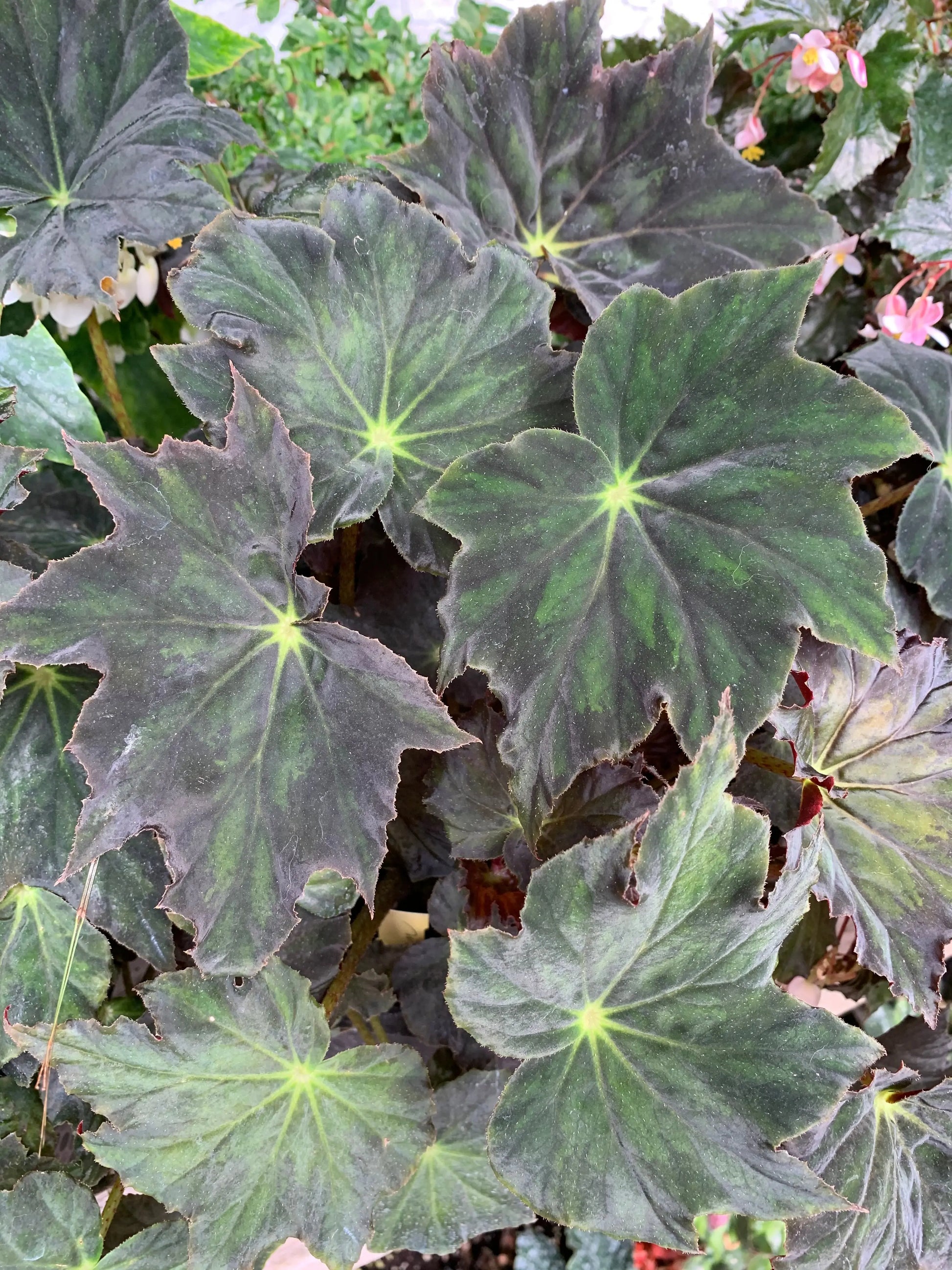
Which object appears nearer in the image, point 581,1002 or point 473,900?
point 581,1002

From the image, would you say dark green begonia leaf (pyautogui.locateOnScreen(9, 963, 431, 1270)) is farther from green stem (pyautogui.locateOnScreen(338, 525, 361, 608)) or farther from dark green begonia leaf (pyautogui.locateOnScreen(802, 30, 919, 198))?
dark green begonia leaf (pyautogui.locateOnScreen(802, 30, 919, 198))

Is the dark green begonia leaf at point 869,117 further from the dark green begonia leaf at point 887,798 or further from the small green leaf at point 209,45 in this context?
the small green leaf at point 209,45

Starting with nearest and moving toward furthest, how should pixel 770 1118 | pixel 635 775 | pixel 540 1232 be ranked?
pixel 770 1118 < pixel 635 775 < pixel 540 1232

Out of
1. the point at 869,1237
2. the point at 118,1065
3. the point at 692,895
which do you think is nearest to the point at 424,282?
the point at 692,895

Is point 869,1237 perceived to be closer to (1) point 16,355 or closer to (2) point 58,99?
(1) point 16,355

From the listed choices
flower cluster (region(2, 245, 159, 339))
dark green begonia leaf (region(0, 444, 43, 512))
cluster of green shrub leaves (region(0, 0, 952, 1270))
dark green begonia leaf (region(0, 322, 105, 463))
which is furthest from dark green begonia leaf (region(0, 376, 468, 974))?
flower cluster (region(2, 245, 159, 339))

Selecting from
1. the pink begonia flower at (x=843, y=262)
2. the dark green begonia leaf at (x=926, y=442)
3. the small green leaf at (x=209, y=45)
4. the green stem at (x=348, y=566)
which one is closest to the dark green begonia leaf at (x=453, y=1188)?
the green stem at (x=348, y=566)
